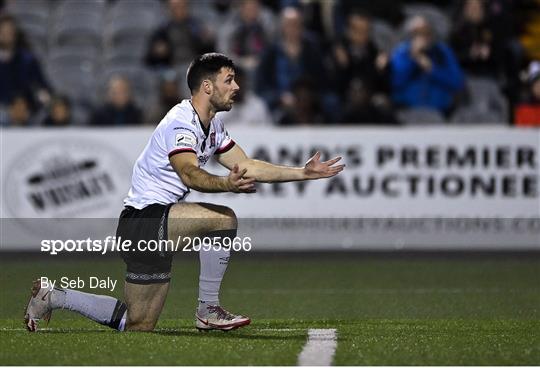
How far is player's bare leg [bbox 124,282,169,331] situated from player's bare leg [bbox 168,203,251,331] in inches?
10.5

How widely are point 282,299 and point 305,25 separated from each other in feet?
25.4

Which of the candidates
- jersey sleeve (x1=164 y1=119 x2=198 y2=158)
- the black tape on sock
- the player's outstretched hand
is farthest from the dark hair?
the black tape on sock

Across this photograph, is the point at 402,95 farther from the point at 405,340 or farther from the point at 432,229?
the point at 405,340

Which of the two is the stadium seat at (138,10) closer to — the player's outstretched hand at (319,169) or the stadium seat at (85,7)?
the stadium seat at (85,7)

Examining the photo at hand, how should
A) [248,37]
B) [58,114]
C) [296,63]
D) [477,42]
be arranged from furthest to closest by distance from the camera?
1. [248,37]
2. [477,42]
3. [296,63]
4. [58,114]

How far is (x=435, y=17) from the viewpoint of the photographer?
1916cm

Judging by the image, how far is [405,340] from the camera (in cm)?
794

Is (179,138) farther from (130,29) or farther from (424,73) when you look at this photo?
(130,29)

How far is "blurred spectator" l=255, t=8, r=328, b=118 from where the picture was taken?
56.5 ft

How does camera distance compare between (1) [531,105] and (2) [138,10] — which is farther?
(2) [138,10]

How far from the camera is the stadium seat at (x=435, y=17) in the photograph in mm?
18938

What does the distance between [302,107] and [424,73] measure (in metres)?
1.77

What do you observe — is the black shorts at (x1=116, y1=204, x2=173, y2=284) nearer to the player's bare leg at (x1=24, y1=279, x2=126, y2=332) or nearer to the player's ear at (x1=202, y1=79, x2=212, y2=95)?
the player's bare leg at (x1=24, y1=279, x2=126, y2=332)

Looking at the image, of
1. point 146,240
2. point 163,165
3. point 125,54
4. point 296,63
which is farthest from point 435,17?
point 146,240
